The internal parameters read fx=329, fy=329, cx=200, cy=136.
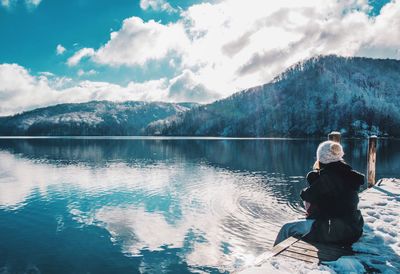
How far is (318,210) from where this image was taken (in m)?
9.69

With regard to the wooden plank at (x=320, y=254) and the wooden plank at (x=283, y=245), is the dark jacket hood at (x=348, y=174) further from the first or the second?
the wooden plank at (x=283, y=245)

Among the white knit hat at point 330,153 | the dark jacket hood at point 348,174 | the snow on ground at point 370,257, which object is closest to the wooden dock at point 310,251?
the snow on ground at point 370,257

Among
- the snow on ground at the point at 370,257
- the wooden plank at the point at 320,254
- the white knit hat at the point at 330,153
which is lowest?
the snow on ground at the point at 370,257

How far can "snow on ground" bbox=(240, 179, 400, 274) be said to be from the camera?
815 centimetres

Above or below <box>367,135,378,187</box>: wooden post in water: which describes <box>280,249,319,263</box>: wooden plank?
below

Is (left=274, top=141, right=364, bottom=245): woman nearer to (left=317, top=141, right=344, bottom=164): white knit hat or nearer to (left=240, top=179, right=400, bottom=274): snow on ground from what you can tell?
(left=317, top=141, right=344, bottom=164): white knit hat

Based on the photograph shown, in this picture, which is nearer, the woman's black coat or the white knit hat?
the woman's black coat

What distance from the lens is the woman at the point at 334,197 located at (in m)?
9.12

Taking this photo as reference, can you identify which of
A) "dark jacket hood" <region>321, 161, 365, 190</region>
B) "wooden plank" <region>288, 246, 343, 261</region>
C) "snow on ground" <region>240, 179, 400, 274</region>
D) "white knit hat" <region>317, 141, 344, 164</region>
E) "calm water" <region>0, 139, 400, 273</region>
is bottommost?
"calm water" <region>0, 139, 400, 273</region>

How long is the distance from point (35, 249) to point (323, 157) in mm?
16257

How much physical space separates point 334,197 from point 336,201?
0.42 feet

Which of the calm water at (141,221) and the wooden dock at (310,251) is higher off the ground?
the wooden dock at (310,251)

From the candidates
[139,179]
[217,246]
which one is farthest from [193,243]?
[139,179]

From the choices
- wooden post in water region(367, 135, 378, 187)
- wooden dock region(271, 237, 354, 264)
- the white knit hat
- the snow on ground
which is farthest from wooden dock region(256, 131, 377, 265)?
wooden post in water region(367, 135, 378, 187)
